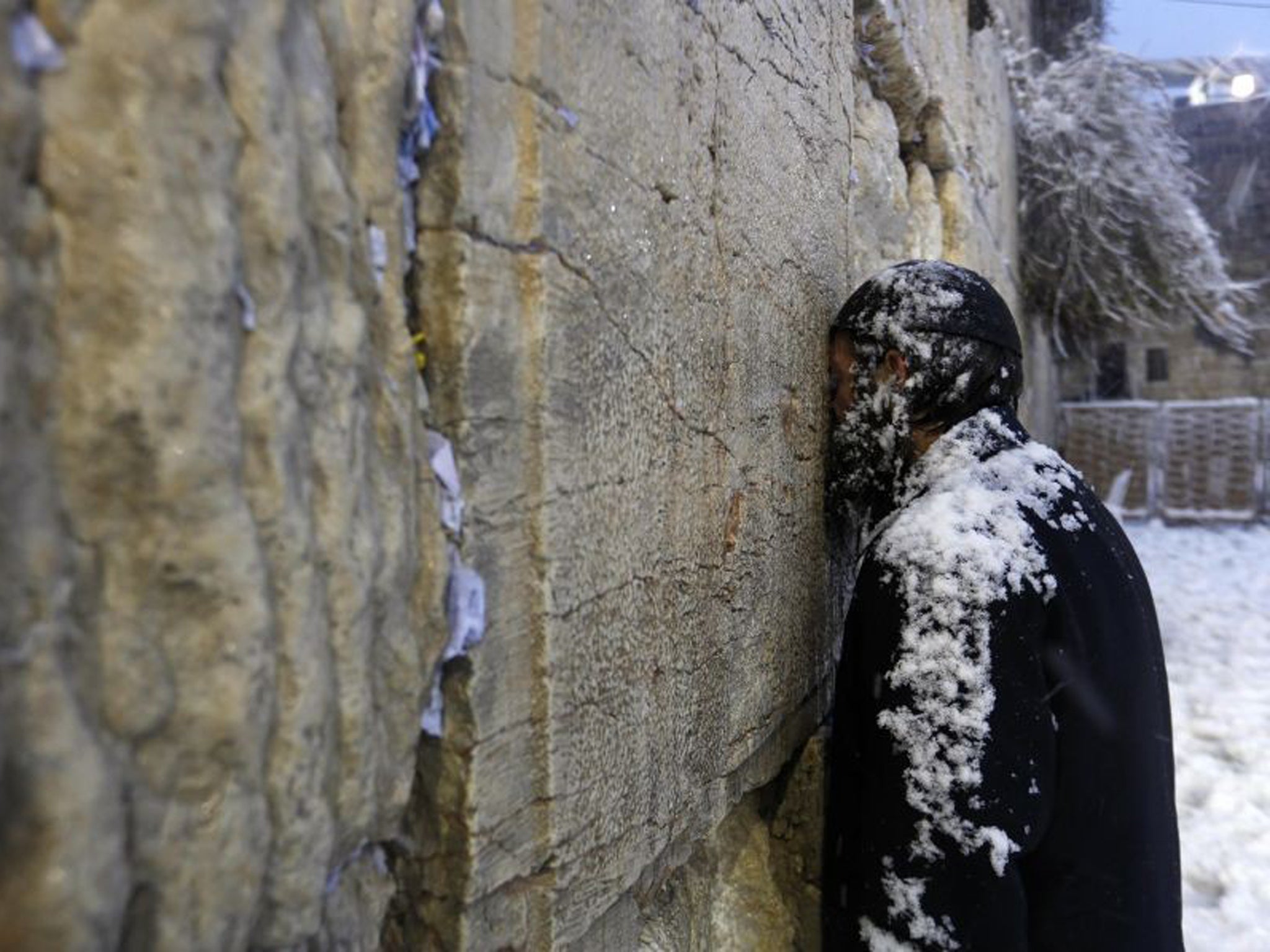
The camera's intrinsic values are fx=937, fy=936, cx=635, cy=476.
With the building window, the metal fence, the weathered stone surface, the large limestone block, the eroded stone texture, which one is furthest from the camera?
the building window

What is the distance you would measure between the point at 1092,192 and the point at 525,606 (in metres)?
5.97

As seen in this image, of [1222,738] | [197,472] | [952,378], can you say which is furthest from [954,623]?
[1222,738]

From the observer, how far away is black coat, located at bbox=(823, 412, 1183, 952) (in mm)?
1122

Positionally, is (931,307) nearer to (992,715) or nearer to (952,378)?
(952,378)

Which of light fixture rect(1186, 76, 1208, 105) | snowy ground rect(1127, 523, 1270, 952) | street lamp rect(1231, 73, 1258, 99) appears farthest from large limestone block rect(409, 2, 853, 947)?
light fixture rect(1186, 76, 1208, 105)

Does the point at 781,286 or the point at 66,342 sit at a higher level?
the point at 781,286

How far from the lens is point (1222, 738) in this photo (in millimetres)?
3383

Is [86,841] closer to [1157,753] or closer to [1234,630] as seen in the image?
[1157,753]

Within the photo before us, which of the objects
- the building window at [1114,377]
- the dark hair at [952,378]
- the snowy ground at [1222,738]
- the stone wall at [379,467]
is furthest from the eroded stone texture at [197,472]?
the building window at [1114,377]

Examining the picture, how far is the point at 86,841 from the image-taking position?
46 cm

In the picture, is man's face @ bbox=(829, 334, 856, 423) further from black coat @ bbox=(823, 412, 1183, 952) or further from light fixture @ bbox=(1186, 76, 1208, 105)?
light fixture @ bbox=(1186, 76, 1208, 105)

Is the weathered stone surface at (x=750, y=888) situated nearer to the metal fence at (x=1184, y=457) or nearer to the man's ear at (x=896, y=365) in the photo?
the man's ear at (x=896, y=365)

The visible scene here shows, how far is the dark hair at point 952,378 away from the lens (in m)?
1.34

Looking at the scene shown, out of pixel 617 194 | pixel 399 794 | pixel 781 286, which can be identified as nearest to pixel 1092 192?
pixel 781 286
